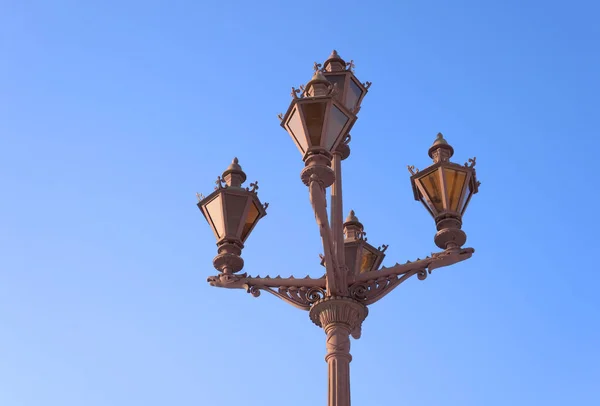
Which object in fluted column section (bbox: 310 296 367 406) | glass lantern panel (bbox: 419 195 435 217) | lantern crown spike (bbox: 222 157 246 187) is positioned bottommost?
fluted column section (bbox: 310 296 367 406)

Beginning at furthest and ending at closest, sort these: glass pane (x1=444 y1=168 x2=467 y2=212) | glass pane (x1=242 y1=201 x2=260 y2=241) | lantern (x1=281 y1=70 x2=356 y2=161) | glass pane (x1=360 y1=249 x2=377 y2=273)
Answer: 1. glass pane (x1=360 y1=249 x2=377 y2=273)
2. glass pane (x1=242 y1=201 x2=260 y2=241)
3. glass pane (x1=444 y1=168 x2=467 y2=212)
4. lantern (x1=281 y1=70 x2=356 y2=161)

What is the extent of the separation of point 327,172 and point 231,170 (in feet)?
5.44

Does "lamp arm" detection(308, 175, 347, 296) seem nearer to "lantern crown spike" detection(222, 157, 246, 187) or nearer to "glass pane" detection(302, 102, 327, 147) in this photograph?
"glass pane" detection(302, 102, 327, 147)

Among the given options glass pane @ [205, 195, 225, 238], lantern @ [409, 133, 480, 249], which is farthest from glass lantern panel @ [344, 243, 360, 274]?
glass pane @ [205, 195, 225, 238]

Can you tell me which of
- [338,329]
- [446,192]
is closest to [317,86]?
[446,192]

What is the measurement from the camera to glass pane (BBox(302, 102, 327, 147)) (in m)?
7.98

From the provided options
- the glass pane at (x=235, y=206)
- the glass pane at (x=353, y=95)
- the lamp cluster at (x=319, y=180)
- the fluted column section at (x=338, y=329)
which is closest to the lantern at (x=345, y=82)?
the glass pane at (x=353, y=95)

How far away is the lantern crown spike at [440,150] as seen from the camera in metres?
8.82

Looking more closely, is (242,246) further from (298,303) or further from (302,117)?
(302,117)

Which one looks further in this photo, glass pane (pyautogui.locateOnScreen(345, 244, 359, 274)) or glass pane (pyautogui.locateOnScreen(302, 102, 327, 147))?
glass pane (pyautogui.locateOnScreen(345, 244, 359, 274))

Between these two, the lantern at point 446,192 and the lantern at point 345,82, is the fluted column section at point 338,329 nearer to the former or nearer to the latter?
the lantern at point 446,192

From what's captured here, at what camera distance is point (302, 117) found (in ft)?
26.3

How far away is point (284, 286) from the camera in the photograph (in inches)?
337

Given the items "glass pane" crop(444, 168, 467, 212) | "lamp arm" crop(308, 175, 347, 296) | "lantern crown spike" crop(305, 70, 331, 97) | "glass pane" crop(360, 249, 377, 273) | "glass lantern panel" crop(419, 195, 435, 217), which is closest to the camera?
"lamp arm" crop(308, 175, 347, 296)
